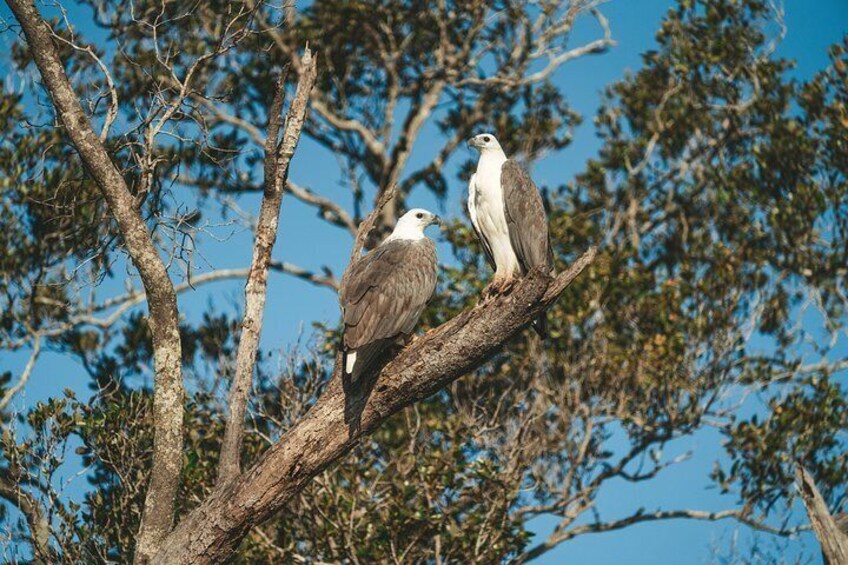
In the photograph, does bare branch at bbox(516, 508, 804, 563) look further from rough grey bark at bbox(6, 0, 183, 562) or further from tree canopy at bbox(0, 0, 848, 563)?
rough grey bark at bbox(6, 0, 183, 562)

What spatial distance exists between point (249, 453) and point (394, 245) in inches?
174

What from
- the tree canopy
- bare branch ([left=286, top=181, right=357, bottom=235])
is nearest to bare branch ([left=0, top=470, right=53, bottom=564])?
the tree canopy

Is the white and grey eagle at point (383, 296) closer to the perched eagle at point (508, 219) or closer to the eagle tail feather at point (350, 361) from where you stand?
the eagle tail feather at point (350, 361)

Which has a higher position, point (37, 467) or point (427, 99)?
point (427, 99)

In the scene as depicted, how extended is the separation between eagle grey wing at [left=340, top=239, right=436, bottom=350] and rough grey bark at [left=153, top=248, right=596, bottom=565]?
0.26 m

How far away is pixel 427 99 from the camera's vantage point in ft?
60.8

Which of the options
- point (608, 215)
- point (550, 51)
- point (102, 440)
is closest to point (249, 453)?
point (102, 440)

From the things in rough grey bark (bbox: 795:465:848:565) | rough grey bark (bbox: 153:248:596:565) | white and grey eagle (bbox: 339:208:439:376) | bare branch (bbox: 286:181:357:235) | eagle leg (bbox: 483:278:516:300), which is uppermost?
bare branch (bbox: 286:181:357:235)

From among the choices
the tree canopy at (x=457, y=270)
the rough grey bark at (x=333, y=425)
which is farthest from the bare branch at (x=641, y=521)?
the rough grey bark at (x=333, y=425)

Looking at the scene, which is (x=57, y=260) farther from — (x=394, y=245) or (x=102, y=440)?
(x=394, y=245)

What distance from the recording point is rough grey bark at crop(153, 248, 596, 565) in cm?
624

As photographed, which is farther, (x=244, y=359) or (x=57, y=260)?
(x=57, y=260)

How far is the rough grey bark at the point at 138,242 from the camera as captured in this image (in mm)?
6801

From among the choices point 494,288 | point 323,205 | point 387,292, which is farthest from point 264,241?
point 323,205
